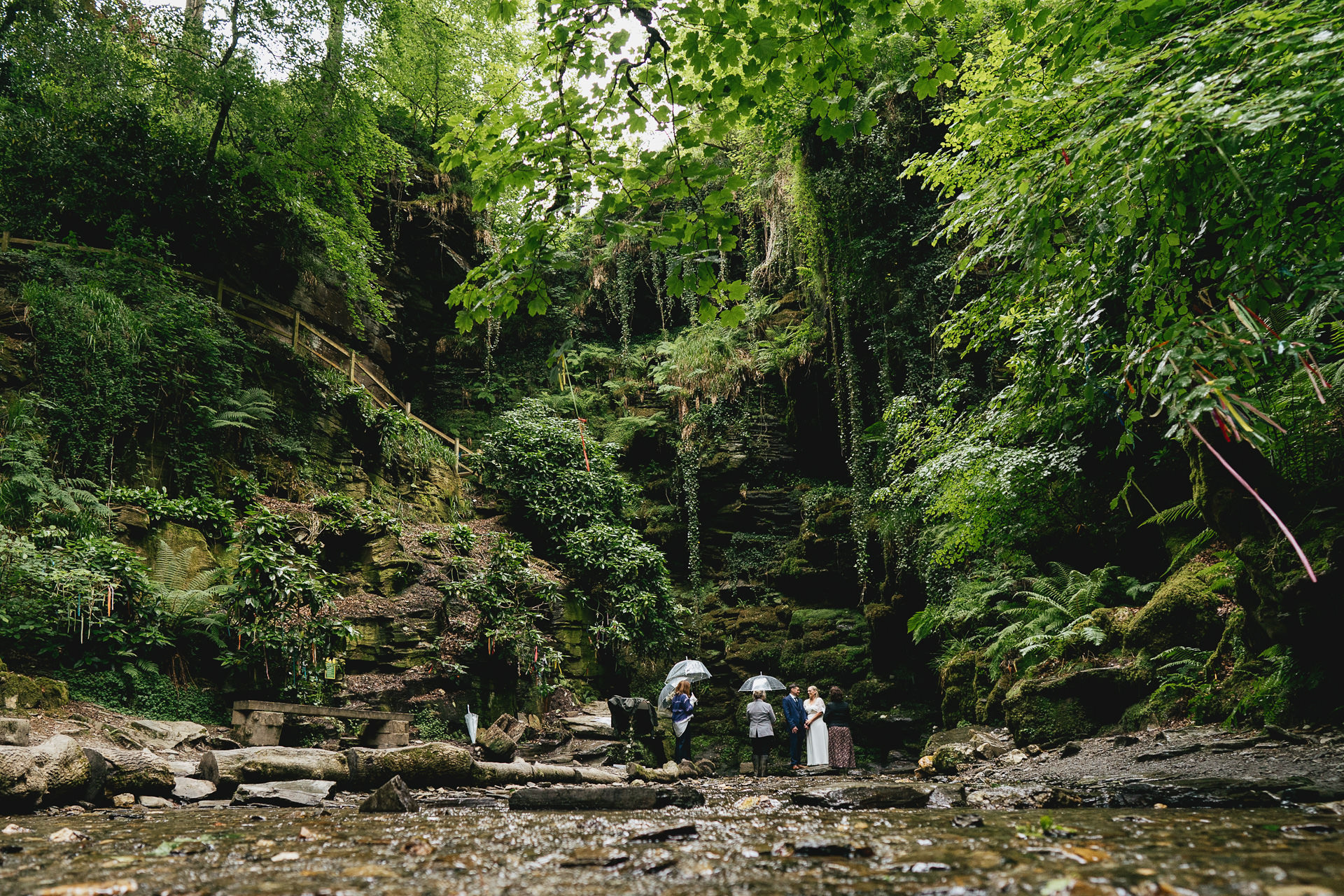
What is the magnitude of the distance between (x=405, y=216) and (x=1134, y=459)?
19368 millimetres

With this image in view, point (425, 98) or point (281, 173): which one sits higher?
point (425, 98)

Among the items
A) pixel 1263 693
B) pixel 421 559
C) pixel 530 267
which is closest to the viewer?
pixel 530 267

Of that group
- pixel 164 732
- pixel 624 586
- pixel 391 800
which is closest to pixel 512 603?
pixel 624 586

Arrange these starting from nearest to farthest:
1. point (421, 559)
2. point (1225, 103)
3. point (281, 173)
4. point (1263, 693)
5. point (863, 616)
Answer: point (1225, 103) → point (1263, 693) → point (421, 559) → point (281, 173) → point (863, 616)

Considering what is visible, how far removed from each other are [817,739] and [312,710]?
806 cm

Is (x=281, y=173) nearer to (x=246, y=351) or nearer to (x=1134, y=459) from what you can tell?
(x=246, y=351)

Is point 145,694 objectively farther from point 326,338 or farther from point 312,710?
point 326,338

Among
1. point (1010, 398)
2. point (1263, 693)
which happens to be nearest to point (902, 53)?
point (1010, 398)

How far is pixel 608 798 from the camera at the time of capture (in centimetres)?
421

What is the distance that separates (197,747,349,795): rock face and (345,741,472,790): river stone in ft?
0.37

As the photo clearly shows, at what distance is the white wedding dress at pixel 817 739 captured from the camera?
11703mm

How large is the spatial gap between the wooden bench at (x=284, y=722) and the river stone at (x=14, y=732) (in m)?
2.07

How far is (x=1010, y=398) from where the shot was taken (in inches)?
326

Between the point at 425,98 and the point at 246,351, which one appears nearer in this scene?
the point at 246,351
